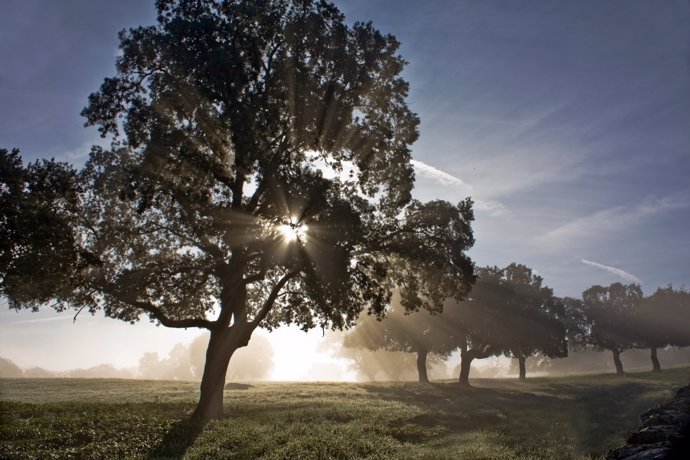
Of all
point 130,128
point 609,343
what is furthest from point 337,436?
point 609,343

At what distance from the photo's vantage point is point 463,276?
26.0m

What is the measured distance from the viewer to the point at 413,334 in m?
69.6

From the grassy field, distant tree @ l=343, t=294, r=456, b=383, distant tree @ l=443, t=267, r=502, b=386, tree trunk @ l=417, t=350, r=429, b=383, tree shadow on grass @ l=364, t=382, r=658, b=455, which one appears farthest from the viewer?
tree trunk @ l=417, t=350, r=429, b=383

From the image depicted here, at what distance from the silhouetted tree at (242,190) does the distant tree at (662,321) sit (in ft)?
269

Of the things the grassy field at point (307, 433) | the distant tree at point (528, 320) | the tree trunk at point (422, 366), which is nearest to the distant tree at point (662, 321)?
the distant tree at point (528, 320)

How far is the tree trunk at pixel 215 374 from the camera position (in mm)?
24516

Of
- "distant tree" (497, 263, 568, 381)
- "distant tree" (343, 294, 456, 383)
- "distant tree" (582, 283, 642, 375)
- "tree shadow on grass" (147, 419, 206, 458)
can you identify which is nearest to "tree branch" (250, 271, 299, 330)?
"tree shadow on grass" (147, 419, 206, 458)

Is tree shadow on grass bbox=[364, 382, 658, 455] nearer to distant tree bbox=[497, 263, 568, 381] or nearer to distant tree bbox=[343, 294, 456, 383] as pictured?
distant tree bbox=[497, 263, 568, 381]

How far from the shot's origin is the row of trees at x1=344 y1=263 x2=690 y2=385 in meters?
63.7

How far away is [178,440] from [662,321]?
102 metres

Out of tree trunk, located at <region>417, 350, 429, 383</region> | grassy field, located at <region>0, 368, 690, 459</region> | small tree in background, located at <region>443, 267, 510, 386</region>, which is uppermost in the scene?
small tree in background, located at <region>443, 267, 510, 386</region>

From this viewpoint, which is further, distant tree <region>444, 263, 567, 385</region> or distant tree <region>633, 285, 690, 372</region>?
distant tree <region>633, 285, 690, 372</region>

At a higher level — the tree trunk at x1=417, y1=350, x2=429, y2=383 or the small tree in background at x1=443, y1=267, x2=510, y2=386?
the small tree in background at x1=443, y1=267, x2=510, y2=386

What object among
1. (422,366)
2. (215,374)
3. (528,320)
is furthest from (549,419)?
(422,366)
